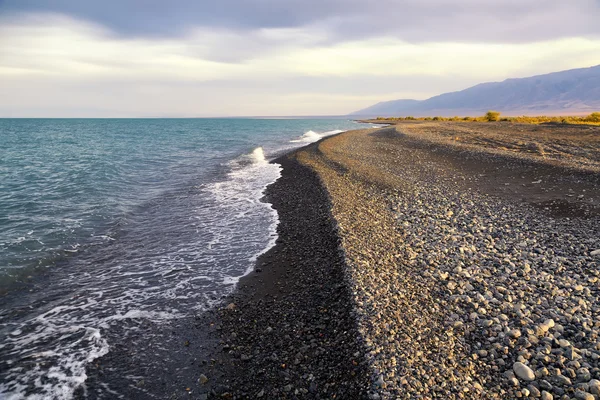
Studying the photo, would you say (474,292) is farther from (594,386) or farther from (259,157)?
(259,157)

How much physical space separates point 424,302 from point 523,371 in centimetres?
228

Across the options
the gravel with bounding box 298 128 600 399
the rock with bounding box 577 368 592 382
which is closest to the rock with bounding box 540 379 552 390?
the gravel with bounding box 298 128 600 399

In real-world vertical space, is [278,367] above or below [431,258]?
below

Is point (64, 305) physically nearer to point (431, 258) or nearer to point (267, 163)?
point (431, 258)

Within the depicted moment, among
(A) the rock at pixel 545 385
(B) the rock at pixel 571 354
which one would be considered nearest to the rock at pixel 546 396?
(A) the rock at pixel 545 385

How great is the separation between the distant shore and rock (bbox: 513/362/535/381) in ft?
0.05

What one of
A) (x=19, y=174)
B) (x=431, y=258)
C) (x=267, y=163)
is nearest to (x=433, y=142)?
(x=267, y=163)

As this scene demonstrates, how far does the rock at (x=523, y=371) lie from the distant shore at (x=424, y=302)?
0.01 m

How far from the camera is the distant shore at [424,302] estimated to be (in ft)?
17.7

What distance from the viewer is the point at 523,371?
5.27 m

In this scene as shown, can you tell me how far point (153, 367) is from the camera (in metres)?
6.88

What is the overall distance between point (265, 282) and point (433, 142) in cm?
3221

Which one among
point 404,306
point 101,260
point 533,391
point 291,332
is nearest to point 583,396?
point 533,391

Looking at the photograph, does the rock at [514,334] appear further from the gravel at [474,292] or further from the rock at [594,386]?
the rock at [594,386]
